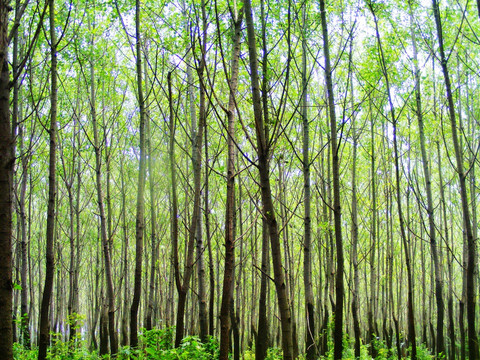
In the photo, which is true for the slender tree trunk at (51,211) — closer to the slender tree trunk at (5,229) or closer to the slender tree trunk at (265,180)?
the slender tree trunk at (5,229)

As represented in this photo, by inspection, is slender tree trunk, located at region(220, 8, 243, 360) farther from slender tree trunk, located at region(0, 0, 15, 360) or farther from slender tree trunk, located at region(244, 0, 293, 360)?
slender tree trunk, located at region(0, 0, 15, 360)

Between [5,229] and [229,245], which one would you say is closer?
[5,229]

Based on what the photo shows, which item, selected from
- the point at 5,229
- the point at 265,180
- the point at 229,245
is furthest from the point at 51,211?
the point at 265,180

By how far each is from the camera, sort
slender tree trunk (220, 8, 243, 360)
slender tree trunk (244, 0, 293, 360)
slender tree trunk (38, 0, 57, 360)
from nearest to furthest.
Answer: slender tree trunk (244, 0, 293, 360)
slender tree trunk (220, 8, 243, 360)
slender tree trunk (38, 0, 57, 360)

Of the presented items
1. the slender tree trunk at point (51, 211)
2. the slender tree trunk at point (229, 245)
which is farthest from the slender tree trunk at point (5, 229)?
the slender tree trunk at point (51, 211)

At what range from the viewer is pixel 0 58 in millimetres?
2410

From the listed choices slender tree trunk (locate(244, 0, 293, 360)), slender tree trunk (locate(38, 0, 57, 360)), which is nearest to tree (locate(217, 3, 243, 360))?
slender tree trunk (locate(244, 0, 293, 360))

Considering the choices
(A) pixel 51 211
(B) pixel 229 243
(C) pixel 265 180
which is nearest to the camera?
(C) pixel 265 180

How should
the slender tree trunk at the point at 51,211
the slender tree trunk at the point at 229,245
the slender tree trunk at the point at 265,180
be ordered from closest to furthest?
the slender tree trunk at the point at 265,180
the slender tree trunk at the point at 229,245
the slender tree trunk at the point at 51,211

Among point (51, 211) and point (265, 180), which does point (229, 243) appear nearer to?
point (265, 180)

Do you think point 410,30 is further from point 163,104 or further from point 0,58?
point 0,58

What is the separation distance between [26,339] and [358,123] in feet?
30.6

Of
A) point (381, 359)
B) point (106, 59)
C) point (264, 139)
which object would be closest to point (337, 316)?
point (264, 139)

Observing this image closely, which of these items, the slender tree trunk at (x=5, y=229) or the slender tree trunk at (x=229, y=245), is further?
the slender tree trunk at (x=229, y=245)
